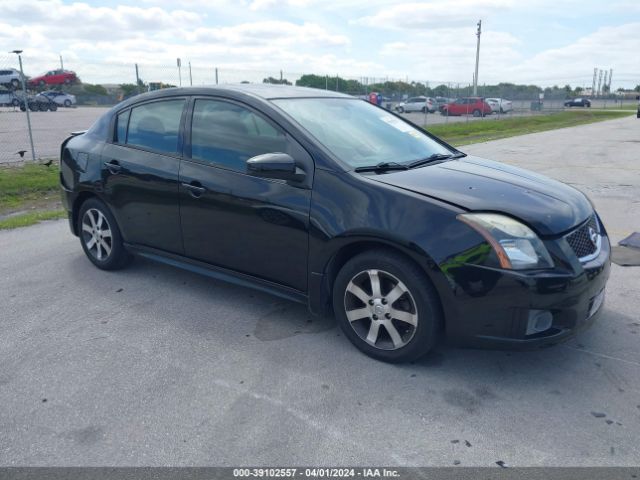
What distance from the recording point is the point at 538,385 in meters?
3.28

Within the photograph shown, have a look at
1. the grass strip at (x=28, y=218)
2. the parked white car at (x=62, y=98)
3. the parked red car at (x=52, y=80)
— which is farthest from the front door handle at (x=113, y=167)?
the parked red car at (x=52, y=80)

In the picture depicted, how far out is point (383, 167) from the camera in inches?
150

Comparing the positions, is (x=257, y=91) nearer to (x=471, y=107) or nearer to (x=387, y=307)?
(x=387, y=307)

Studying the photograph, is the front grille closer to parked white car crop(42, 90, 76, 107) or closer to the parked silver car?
the parked silver car

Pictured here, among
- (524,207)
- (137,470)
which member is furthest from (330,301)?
(137,470)

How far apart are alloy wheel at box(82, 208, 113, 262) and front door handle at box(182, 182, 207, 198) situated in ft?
4.10

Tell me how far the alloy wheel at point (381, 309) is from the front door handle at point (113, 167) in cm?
242

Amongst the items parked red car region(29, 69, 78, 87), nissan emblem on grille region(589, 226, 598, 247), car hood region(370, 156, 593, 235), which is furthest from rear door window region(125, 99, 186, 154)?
parked red car region(29, 69, 78, 87)

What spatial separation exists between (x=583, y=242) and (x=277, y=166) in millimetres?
1902

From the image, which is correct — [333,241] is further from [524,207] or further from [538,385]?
[538,385]

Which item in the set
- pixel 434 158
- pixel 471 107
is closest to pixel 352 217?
pixel 434 158

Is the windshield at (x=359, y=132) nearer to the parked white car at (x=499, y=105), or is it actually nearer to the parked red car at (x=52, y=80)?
the parked white car at (x=499, y=105)

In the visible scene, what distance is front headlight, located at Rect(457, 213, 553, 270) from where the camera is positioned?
10.1 ft

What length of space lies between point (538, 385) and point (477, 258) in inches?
33.5
